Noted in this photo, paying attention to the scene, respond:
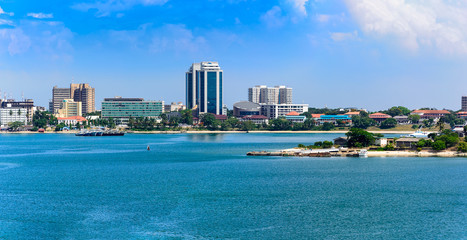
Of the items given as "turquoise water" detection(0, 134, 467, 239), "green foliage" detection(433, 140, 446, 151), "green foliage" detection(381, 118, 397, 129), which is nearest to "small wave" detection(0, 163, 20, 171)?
"turquoise water" detection(0, 134, 467, 239)

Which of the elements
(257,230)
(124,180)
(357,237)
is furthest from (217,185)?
(357,237)

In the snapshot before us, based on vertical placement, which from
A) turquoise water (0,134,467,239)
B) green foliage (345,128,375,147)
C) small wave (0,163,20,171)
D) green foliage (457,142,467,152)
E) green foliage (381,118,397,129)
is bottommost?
turquoise water (0,134,467,239)

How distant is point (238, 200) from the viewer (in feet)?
143

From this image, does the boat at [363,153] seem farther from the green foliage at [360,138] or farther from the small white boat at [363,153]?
the green foliage at [360,138]

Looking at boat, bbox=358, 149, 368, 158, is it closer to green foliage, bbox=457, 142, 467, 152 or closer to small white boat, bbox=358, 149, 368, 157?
small white boat, bbox=358, 149, 368, 157

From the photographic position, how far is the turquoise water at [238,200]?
33.9m

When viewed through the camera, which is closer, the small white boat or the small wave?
the small wave

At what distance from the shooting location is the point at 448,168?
203 ft

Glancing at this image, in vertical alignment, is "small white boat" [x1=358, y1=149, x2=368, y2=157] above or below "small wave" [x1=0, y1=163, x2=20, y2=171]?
above

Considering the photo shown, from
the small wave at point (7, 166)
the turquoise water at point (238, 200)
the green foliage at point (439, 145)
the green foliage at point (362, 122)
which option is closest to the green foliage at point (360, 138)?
the green foliage at point (439, 145)

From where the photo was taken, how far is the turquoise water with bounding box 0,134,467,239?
111ft

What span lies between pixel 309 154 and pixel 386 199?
3533 centimetres

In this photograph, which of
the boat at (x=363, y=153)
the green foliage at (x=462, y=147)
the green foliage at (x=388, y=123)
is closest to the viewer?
the green foliage at (x=462, y=147)

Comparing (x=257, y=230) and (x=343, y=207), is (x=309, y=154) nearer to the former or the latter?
(x=343, y=207)
